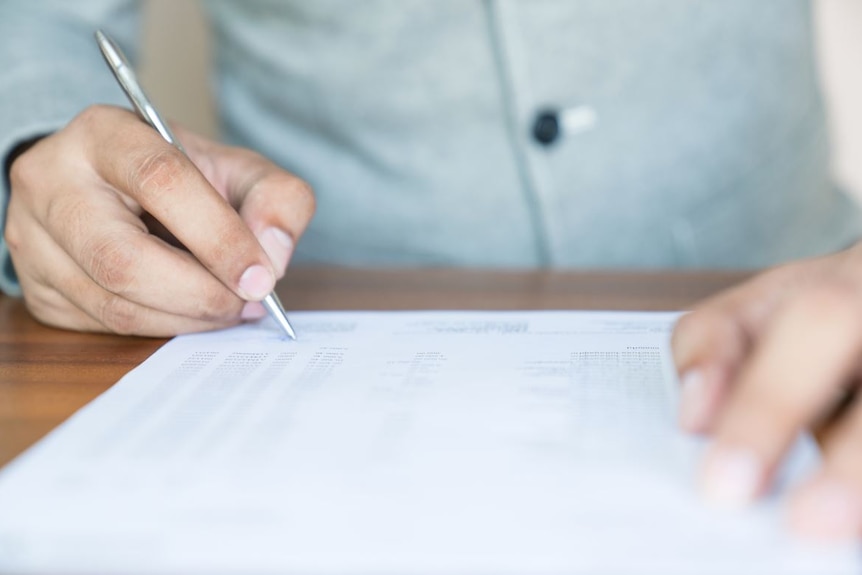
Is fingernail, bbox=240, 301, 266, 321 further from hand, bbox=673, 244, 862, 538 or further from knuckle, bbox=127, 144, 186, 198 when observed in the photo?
hand, bbox=673, 244, 862, 538

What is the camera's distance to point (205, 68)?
62.0 inches

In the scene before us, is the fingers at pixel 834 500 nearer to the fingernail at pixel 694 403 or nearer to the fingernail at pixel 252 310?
the fingernail at pixel 694 403

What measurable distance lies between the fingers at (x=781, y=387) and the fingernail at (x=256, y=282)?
0.28m

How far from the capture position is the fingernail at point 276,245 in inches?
22.2

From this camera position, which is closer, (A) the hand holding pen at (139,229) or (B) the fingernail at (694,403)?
(B) the fingernail at (694,403)

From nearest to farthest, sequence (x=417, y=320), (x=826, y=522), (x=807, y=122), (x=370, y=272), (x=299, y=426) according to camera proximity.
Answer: (x=826, y=522)
(x=299, y=426)
(x=417, y=320)
(x=370, y=272)
(x=807, y=122)

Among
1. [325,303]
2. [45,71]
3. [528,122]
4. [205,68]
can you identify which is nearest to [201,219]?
[325,303]

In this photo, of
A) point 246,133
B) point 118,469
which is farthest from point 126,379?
point 246,133

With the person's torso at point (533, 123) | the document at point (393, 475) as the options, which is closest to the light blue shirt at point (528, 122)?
the person's torso at point (533, 123)

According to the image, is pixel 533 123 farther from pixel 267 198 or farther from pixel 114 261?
pixel 114 261

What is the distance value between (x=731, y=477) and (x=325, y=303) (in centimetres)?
39

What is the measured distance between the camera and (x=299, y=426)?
0.39m

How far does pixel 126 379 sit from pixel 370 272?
30cm

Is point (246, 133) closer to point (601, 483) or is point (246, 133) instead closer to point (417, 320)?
point (417, 320)
